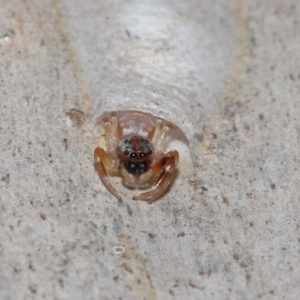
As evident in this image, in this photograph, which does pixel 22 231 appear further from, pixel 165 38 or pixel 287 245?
pixel 165 38

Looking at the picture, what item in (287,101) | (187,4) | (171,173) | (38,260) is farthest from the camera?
(187,4)

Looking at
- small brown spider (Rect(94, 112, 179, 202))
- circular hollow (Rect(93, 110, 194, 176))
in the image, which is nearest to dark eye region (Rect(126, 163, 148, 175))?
small brown spider (Rect(94, 112, 179, 202))

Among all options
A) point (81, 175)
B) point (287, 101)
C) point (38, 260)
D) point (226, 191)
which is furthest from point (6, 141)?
point (287, 101)

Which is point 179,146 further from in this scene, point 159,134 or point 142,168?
point 142,168

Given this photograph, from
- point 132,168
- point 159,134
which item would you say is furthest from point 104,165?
point 159,134

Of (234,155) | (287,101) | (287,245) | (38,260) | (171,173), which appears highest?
(287,101)
